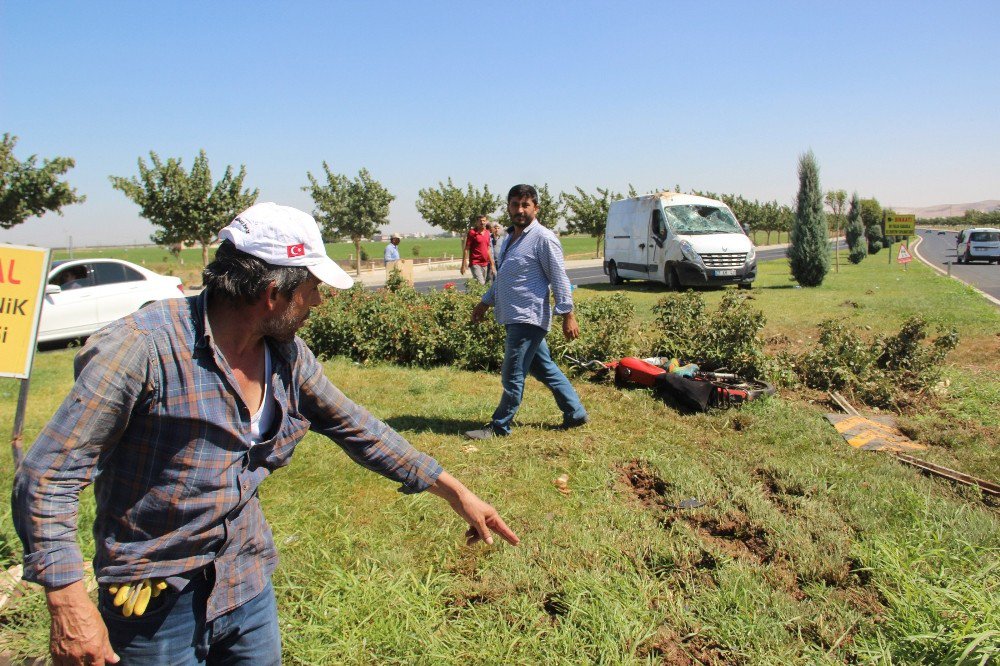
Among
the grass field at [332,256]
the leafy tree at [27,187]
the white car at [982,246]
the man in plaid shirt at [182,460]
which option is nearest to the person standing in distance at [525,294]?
the man in plaid shirt at [182,460]

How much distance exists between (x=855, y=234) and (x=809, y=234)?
14.3 meters

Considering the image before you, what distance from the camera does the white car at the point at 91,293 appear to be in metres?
11.1

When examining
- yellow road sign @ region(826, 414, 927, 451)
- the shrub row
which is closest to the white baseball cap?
yellow road sign @ region(826, 414, 927, 451)

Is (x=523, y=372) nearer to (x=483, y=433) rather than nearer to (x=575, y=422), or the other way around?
(x=483, y=433)

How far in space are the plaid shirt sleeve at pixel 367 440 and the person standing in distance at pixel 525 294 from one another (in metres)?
2.91

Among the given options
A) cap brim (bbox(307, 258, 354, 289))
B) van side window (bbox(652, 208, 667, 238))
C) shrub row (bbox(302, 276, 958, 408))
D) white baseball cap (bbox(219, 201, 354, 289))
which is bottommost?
shrub row (bbox(302, 276, 958, 408))

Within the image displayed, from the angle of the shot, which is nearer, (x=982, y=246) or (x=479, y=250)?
(x=479, y=250)

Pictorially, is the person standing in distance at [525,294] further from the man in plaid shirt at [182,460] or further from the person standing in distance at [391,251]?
the person standing in distance at [391,251]

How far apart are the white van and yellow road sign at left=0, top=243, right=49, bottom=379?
15.0 meters

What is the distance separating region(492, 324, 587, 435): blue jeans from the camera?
16.7 ft

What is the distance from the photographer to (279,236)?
1656mm

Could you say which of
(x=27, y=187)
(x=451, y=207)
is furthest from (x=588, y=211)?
(x=27, y=187)

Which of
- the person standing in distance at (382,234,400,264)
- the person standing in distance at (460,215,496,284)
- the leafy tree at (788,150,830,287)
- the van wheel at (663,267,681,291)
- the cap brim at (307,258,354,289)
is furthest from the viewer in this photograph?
the leafy tree at (788,150,830,287)

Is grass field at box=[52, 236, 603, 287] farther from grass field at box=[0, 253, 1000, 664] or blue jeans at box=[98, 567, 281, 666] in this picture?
blue jeans at box=[98, 567, 281, 666]
